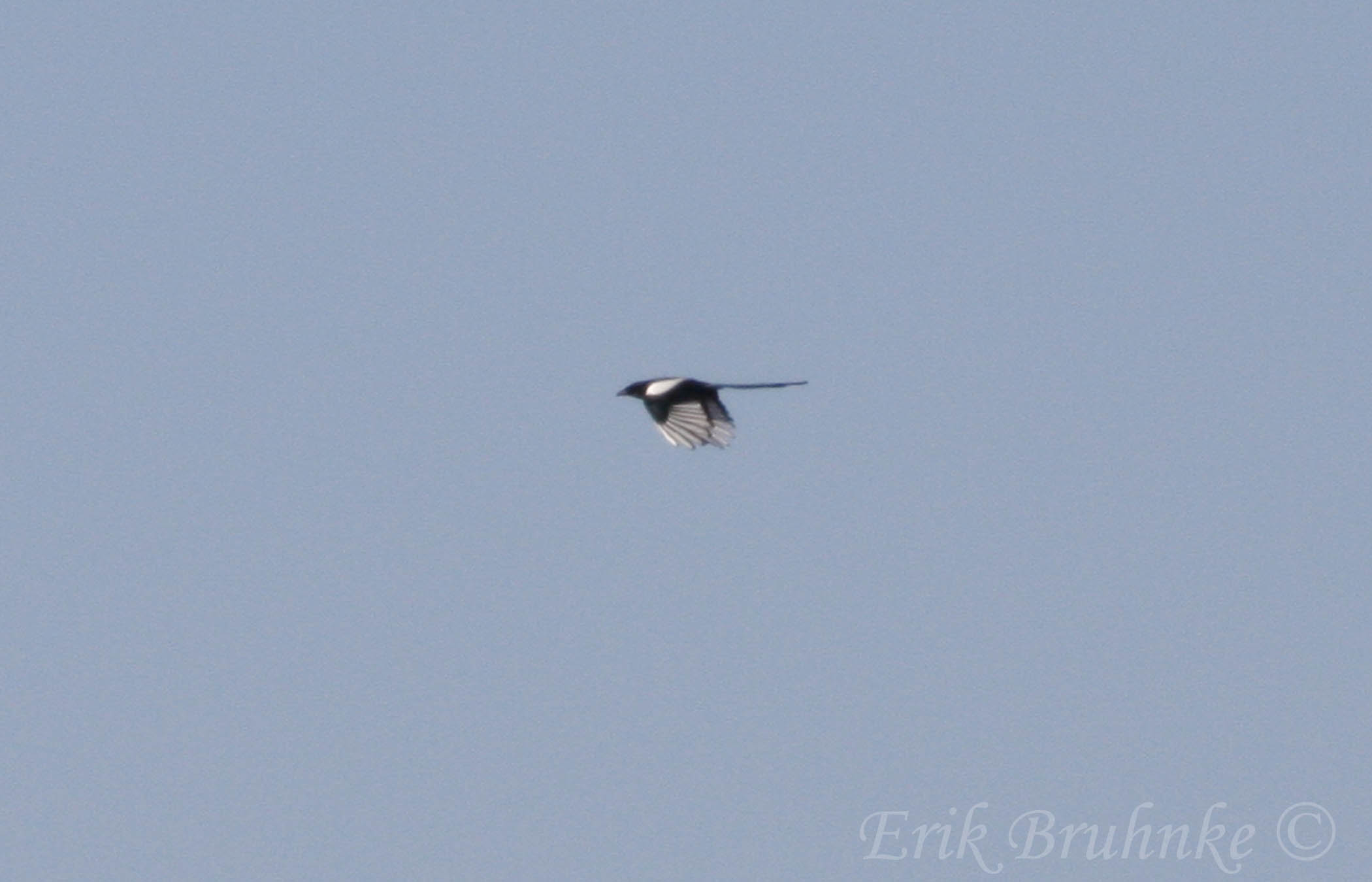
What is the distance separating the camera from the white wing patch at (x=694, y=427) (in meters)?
13.6

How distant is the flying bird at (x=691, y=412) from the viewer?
13617 millimetres

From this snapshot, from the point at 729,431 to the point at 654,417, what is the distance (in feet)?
3.07

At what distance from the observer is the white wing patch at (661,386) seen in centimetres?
1446

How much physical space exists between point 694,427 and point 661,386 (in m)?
1.02

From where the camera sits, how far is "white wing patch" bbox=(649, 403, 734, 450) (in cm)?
1357

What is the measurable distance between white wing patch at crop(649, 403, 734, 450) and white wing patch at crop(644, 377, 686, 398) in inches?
12.4

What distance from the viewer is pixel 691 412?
1400 centimetres

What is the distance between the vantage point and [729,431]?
1362 centimetres

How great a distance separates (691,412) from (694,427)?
0.86ft

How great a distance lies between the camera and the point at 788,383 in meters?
14.0

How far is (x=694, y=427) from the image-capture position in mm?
13789

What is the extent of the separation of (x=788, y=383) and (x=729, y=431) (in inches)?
34.5

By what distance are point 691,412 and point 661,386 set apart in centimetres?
77

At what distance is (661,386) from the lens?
14.6m
